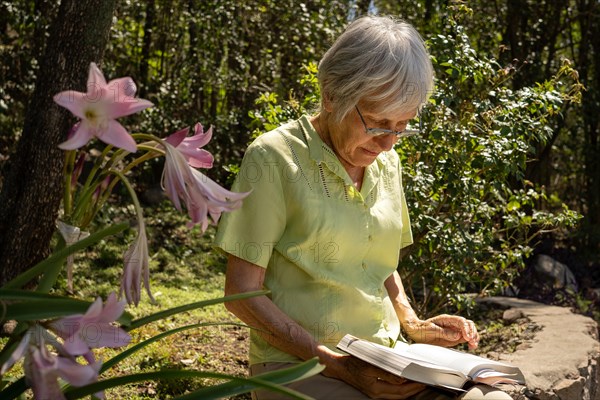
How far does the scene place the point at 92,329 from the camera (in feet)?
4.42

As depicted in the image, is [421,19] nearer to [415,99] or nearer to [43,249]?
[43,249]

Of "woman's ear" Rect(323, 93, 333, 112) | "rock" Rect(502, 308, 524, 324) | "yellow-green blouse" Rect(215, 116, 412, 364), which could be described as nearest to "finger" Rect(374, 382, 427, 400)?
"yellow-green blouse" Rect(215, 116, 412, 364)

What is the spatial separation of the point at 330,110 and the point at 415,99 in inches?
10.4

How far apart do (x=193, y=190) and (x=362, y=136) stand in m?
1.19

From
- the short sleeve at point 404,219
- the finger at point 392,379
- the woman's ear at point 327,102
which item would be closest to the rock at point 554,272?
the short sleeve at point 404,219

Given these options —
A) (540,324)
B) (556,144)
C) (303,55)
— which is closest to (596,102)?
(556,144)

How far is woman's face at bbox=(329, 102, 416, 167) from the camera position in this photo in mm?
2535

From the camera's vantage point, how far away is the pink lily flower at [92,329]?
1296 millimetres

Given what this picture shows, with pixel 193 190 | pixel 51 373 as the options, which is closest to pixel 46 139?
pixel 193 190

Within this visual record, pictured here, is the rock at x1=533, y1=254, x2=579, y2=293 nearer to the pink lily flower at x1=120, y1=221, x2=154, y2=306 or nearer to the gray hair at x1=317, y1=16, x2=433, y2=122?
the gray hair at x1=317, y1=16, x2=433, y2=122

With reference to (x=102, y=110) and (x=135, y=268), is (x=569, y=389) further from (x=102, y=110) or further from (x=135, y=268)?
(x=102, y=110)

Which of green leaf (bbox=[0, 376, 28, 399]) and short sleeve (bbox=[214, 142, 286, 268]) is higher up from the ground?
short sleeve (bbox=[214, 142, 286, 268])

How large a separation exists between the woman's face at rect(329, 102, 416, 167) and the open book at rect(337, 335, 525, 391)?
0.64 m

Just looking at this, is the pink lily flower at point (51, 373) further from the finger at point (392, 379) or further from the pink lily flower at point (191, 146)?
the finger at point (392, 379)
